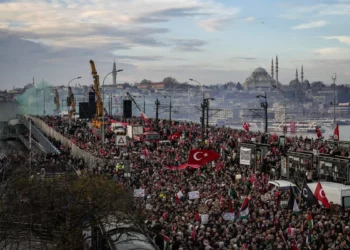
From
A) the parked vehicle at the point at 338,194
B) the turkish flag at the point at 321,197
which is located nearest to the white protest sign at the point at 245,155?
the parked vehicle at the point at 338,194

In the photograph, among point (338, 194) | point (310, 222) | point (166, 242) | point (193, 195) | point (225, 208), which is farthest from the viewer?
point (193, 195)

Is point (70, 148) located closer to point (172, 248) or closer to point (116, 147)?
point (116, 147)

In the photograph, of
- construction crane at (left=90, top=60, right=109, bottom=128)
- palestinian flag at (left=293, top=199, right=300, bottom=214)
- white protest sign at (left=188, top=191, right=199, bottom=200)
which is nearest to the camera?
palestinian flag at (left=293, top=199, right=300, bottom=214)

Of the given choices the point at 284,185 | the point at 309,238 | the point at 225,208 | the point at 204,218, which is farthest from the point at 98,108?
the point at 309,238

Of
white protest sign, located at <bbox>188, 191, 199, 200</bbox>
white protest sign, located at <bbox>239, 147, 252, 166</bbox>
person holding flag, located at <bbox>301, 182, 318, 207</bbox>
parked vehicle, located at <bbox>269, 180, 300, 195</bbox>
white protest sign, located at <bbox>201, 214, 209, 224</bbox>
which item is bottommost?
white protest sign, located at <bbox>201, 214, 209, 224</bbox>

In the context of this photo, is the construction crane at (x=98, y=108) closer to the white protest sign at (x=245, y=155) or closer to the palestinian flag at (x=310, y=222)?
the white protest sign at (x=245, y=155)

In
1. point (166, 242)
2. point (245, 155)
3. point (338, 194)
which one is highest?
point (245, 155)

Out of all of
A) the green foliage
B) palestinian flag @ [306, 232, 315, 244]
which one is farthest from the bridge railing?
palestinian flag @ [306, 232, 315, 244]

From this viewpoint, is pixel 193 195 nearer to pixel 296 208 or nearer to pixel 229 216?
pixel 229 216

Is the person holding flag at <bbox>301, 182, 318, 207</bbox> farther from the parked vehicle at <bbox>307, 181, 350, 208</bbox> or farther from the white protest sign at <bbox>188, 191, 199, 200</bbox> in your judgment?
the white protest sign at <bbox>188, 191, 199, 200</bbox>
